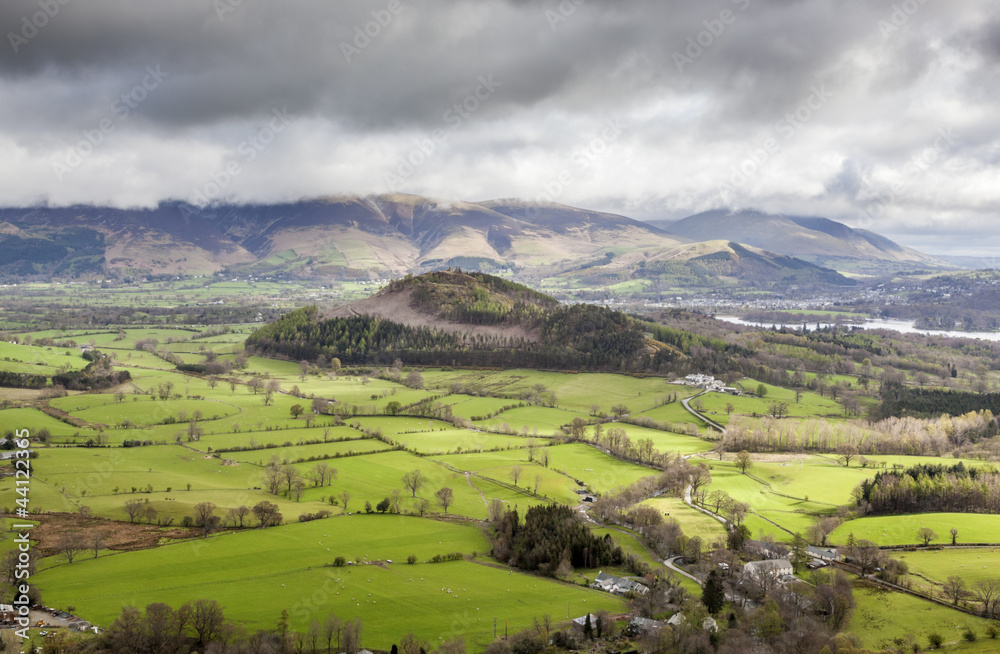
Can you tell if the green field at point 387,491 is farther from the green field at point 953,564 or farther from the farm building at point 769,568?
the farm building at point 769,568

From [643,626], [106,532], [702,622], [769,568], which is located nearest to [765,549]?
[769,568]

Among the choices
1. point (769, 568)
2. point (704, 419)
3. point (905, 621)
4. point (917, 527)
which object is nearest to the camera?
point (905, 621)

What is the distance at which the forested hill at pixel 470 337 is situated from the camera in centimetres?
15650

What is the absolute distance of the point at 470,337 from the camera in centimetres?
17538

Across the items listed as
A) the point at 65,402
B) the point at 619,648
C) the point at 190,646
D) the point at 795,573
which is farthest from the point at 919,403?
the point at 65,402

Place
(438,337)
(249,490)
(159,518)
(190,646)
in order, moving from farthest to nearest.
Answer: (438,337) < (249,490) < (159,518) < (190,646)

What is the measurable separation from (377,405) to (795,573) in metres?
78.6

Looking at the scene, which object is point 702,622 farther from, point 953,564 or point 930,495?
point 930,495

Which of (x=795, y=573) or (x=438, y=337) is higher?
(x=438, y=337)

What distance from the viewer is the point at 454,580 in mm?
52812

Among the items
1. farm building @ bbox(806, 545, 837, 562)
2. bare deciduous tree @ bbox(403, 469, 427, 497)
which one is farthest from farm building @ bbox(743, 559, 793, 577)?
bare deciduous tree @ bbox(403, 469, 427, 497)

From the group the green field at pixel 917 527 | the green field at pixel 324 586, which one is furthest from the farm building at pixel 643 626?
the green field at pixel 917 527

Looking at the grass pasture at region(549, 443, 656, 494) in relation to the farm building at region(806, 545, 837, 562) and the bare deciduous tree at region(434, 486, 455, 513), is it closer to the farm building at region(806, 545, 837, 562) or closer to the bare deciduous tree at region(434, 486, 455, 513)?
the bare deciduous tree at region(434, 486, 455, 513)

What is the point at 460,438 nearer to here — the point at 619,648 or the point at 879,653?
the point at 619,648
